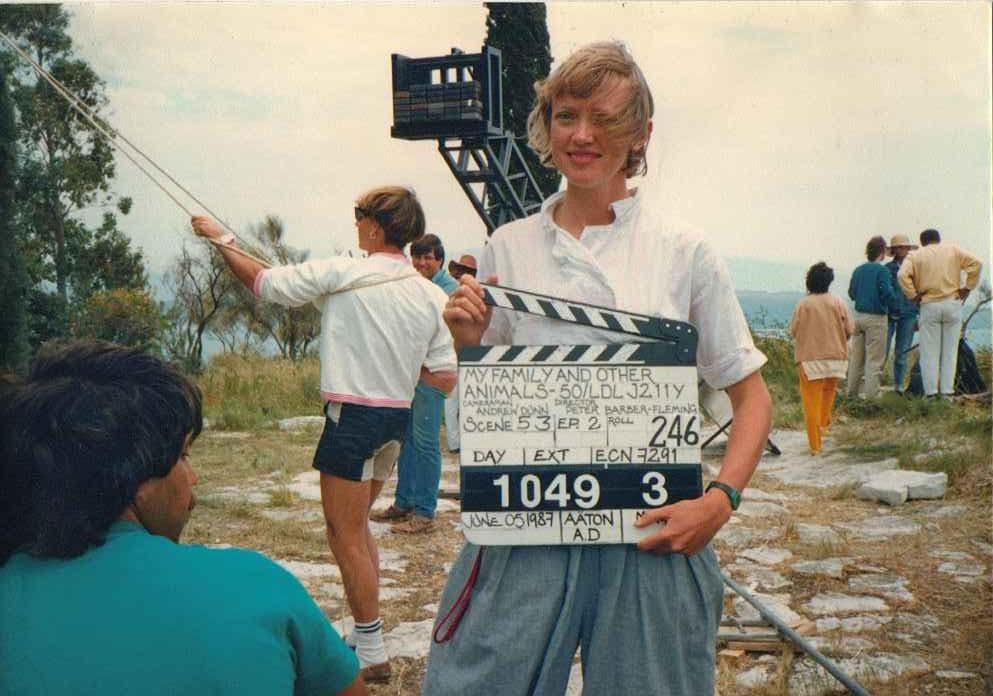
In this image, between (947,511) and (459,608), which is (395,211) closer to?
(459,608)

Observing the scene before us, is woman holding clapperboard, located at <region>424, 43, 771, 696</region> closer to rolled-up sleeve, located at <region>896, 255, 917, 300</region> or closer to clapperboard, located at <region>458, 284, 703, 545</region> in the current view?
clapperboard, located at <region>458, 284, 703, 545</region>

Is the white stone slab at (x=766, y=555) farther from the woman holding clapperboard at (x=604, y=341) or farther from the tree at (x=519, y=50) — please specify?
the tree at (x=519, y=50)

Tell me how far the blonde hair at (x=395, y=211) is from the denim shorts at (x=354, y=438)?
695 mm

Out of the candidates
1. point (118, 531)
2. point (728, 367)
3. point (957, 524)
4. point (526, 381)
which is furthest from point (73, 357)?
point (957, 524)

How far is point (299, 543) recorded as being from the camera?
5902mm

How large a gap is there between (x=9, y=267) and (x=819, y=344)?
6442 millimetres

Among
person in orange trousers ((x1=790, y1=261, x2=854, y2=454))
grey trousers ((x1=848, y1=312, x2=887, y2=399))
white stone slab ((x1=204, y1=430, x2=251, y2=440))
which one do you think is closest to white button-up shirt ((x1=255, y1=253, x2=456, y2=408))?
person in orange trousers ((x1=790, y1=261, x2=854, y2=454))

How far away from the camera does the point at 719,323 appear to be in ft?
6.63

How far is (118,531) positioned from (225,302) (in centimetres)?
1525

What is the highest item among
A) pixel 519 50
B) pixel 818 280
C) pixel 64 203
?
pixel 519 50

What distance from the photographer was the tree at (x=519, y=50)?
14.3 metres

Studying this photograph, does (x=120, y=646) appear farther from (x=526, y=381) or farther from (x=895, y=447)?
(x=895, y=447)

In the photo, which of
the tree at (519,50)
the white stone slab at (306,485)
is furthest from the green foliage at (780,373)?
the white stone slab at (306,485)

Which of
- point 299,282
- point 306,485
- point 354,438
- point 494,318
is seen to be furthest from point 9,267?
point 494,318
